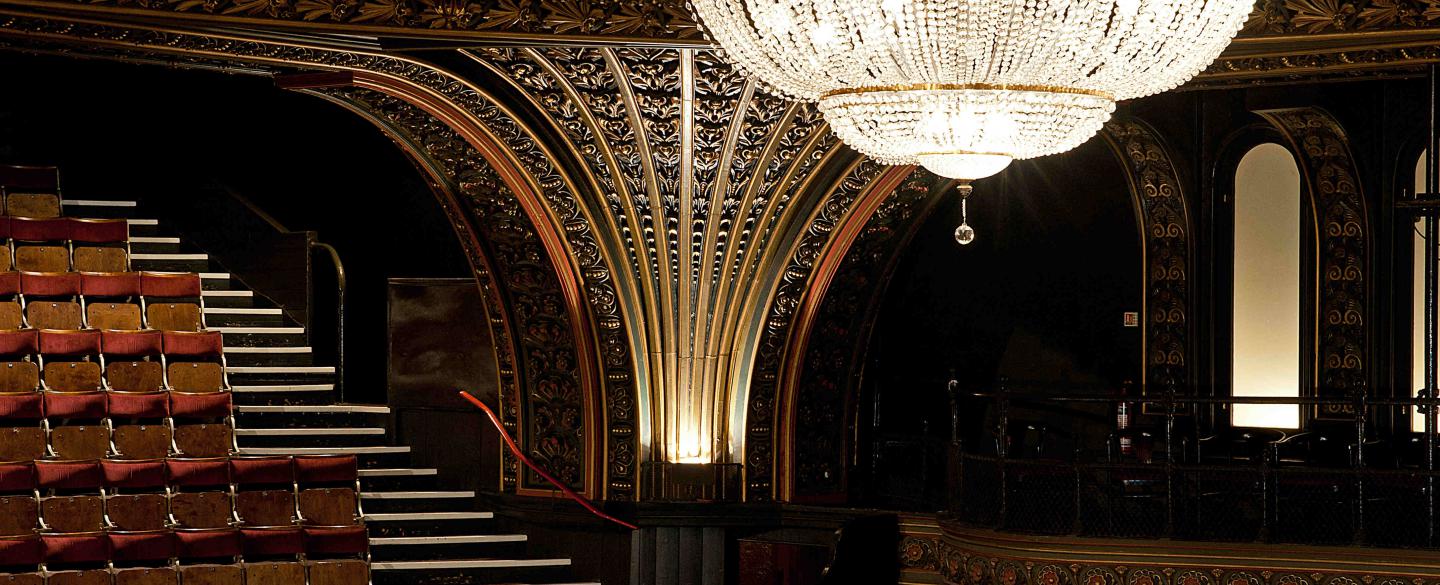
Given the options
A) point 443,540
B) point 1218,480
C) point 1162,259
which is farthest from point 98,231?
point 1218,480

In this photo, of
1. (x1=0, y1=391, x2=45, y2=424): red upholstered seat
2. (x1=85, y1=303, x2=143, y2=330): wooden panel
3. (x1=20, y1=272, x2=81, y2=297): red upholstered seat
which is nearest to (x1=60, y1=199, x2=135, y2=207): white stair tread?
(x1=20, y1=272, x2=81, y2=297): red upholstered seat

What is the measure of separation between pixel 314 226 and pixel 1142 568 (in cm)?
533

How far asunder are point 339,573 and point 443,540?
1.17 m

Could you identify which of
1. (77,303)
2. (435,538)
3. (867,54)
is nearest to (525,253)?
(435,538)

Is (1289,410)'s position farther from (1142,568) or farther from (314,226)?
(314,226)

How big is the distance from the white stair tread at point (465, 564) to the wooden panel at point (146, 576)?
1.16m

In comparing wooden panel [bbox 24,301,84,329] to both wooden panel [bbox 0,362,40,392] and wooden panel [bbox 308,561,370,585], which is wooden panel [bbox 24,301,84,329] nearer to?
wooden panel [bbox 0,362,40,392]

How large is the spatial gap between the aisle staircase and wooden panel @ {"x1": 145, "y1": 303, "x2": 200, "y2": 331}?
1.78ft

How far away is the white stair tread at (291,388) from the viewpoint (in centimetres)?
903

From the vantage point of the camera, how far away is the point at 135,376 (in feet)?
26.2

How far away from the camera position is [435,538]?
856 cm

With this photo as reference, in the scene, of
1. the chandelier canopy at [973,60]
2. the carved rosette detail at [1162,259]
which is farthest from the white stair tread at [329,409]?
the chandelier canopy at [973,60]

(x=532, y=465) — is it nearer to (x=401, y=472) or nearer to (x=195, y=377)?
(x=401, y=472)

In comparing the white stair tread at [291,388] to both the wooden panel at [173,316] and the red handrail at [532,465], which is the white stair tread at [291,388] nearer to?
the wooden panel at [173,316]
